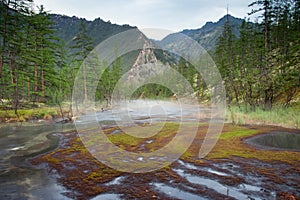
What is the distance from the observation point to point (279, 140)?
13086 mm

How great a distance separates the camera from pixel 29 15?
30.3 m

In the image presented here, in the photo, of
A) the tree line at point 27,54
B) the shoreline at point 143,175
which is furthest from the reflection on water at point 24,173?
the tree line at point 27,54

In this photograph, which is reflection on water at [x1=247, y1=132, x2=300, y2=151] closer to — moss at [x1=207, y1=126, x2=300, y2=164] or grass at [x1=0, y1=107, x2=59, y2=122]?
moss at [x1=207, y1=126, x2=300, y2=164]

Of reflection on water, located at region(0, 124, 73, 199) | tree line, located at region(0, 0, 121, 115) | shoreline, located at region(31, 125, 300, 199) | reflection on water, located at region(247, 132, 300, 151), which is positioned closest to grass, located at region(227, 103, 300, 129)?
reflection on water, located at region(247, 132, 300, 151)

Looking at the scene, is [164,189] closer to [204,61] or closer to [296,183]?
[296,183]

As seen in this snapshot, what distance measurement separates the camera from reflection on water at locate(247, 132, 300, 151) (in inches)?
469

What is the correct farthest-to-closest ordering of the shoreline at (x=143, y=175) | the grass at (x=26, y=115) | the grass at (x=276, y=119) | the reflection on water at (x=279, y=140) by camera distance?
the grass at (x=26, y=115) → the grass at (x=276, y=119) → the reflection on water at (x=279, y=140) → the shoreline at (x=143, y=175)

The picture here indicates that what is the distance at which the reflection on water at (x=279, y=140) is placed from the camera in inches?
469

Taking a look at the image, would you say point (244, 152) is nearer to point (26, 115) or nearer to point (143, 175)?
point (143, 175)

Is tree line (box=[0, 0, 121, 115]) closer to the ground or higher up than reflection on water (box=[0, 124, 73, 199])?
higher up

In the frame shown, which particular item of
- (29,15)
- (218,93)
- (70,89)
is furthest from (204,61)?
(29,15)

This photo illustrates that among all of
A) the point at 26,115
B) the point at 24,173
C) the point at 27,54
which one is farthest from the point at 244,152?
the point at 27,54

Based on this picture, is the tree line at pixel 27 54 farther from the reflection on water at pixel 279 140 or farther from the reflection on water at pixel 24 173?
the reflection on water at pixel 279 140

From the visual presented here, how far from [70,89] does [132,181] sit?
144ft
